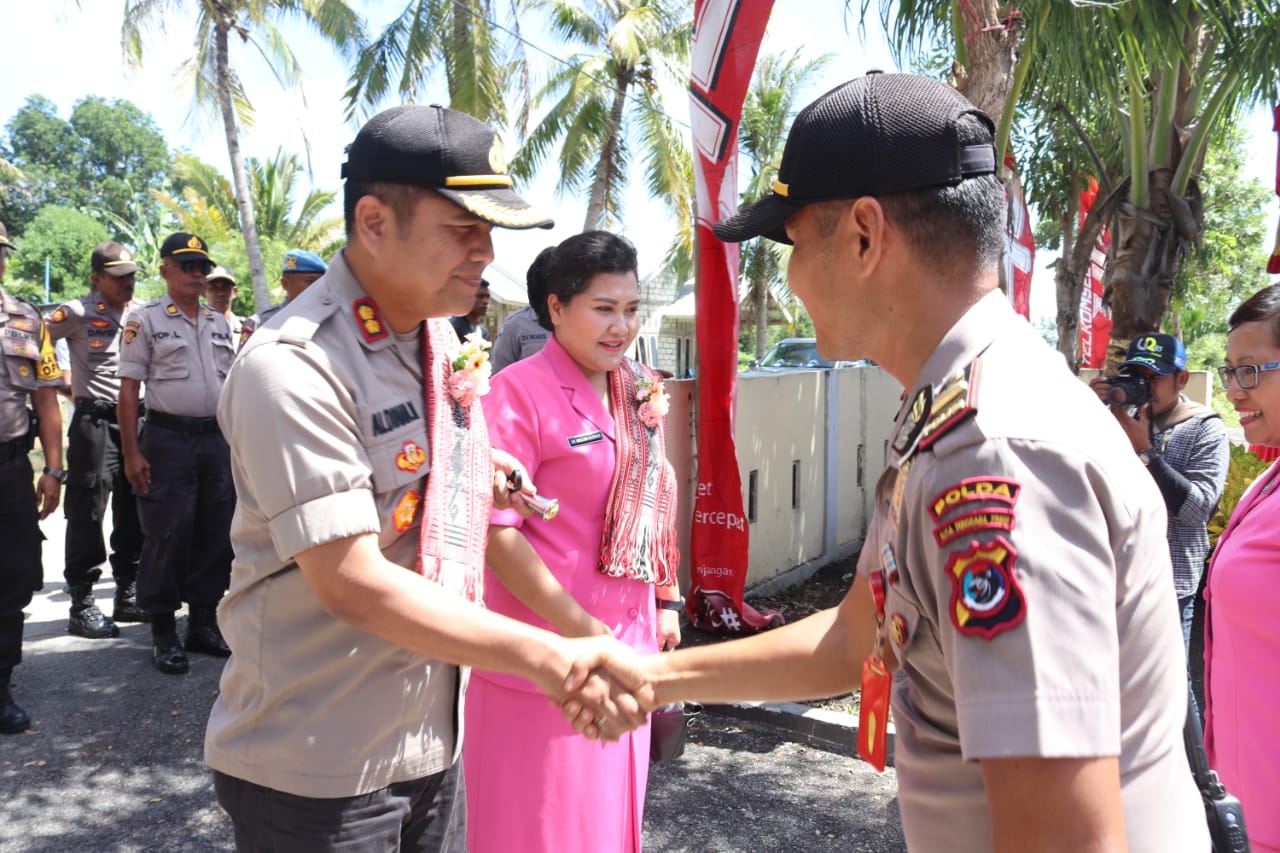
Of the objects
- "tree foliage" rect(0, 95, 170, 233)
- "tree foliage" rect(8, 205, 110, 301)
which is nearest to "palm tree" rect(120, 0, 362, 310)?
"tree foliage" rect(8, 205, 110, 301)

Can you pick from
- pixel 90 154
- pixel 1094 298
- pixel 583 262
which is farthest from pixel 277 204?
pixel 90 154

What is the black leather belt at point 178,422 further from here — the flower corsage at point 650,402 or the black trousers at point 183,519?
the flower corsage at point 650,402

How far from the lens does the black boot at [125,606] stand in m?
6.09

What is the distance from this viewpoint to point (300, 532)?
1565 mm

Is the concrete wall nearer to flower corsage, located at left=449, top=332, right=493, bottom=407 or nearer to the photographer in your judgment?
the photographer

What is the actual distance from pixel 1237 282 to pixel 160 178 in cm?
7310

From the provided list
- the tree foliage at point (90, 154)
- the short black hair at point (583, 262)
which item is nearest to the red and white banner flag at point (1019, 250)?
the short black hair at point (583, 262)

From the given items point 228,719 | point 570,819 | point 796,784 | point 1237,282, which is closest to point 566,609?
point 570,819

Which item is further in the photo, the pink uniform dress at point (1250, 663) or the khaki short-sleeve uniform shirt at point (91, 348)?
the khaki short-sleeve uniform shirt at point (91, 348)

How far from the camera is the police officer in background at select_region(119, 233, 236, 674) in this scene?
530 centimetres

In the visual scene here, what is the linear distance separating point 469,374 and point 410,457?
27 cm

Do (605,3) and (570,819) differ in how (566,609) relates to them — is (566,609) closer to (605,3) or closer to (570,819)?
(570,819)

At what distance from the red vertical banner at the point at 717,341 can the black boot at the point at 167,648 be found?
2.84m

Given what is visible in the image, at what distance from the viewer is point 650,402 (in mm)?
2914
